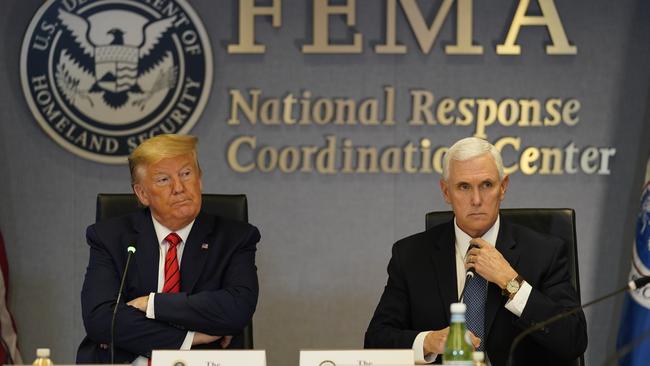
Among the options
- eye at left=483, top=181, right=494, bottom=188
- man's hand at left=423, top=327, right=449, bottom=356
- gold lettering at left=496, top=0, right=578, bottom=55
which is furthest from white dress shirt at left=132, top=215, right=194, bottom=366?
gold lettering at left=496, top=0, right=578, bottom=55

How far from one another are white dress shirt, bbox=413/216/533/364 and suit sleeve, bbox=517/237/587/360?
3cm

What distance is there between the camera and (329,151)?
5.59 metres

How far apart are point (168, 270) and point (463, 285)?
1109mm

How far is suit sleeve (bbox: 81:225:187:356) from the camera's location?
393 centimetres

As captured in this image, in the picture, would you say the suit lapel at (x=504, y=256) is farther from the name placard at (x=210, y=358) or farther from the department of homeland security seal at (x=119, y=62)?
the department of homeland security seal at (x=119, y=62)

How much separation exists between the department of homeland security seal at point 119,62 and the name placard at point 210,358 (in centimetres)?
266

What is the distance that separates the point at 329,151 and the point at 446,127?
61 cm

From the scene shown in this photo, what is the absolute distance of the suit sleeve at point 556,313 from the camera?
12.0 feet

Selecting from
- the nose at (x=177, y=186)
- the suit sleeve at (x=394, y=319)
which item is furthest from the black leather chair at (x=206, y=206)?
the suit sleeve at (x=394, y=319)

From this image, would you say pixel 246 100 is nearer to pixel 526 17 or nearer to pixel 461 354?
pixel 526 17

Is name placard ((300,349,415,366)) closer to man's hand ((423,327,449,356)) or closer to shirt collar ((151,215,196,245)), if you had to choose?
man's hand ((423,327,449,356))

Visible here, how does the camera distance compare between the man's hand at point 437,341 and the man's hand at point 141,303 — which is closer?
the man's hand at point 437,341

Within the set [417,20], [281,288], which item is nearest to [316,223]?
[281,288]

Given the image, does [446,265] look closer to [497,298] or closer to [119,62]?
[497,298]
